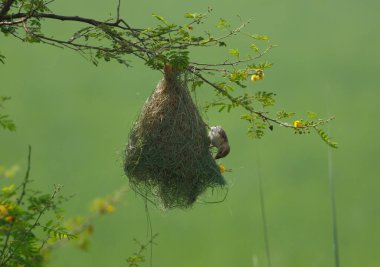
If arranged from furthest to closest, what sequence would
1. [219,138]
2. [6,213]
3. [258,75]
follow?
1. [219,138]
2. [258,75]
3. [6,213]

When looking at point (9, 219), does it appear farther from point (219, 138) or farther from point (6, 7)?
point (219, 138)

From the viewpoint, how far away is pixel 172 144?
1496mm

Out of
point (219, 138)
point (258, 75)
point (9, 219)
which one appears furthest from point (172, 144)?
point (9, 219)

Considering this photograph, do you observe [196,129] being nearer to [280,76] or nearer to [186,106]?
[186,106]

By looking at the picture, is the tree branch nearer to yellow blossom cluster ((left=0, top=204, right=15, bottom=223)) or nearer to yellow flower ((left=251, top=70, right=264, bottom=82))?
yellow blossom cluster ((left=0, top=204, right=15, bottom=223))

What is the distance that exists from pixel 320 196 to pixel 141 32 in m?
2.59

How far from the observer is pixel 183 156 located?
1.50 metres

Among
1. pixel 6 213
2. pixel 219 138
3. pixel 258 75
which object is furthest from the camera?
pixel 219 138

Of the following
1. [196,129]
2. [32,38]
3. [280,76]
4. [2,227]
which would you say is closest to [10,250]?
[2,227]

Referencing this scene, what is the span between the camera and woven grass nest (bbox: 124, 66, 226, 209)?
1495 millimetres

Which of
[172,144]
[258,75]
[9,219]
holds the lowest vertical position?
[9,219]

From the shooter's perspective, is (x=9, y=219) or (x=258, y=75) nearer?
(x=9, y=219)

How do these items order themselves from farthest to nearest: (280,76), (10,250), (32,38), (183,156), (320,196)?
(280,76)
(320,196)
(183,156)
(32,38)
(10,250)

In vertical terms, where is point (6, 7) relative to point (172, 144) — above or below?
above
